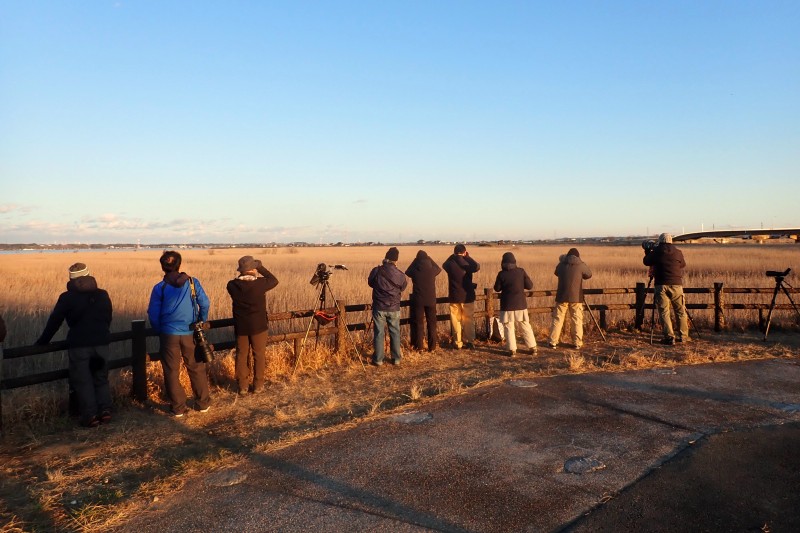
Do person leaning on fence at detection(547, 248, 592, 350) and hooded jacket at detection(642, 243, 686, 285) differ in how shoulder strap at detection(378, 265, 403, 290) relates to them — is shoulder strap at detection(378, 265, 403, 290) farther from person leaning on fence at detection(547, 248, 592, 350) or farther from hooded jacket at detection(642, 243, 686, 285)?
hooded jacket at detection(642, 243, 686, 285)

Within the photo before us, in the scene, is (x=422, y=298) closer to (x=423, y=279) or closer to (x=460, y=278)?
(x=423, y=279)

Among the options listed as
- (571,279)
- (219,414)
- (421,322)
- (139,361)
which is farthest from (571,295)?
(139,361)

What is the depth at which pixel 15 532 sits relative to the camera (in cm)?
400

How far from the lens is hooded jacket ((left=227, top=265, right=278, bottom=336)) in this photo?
7.84 meters

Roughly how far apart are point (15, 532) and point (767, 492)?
5870 millimetres

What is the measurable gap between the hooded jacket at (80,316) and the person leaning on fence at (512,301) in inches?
256

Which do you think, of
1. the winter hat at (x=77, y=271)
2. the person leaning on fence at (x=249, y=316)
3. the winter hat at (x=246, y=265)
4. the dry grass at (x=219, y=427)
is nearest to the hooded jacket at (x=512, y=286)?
the dry grass at (x=219, y=427)

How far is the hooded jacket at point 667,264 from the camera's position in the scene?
10.6 metres

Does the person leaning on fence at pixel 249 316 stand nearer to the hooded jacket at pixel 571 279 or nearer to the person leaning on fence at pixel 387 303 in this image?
the person leaning on fence at pixel 387 303

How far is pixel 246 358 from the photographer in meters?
8.04

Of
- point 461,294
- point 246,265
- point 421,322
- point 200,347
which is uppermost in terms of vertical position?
point 246,265

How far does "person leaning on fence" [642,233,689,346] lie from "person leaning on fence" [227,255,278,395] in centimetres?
760

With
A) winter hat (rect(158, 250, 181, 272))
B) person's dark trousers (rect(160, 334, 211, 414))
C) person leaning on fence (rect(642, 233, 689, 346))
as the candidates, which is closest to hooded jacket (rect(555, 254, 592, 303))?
person leaning on fence (rect(642, 233, 689, 346))

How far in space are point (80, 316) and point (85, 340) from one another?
30 cm
